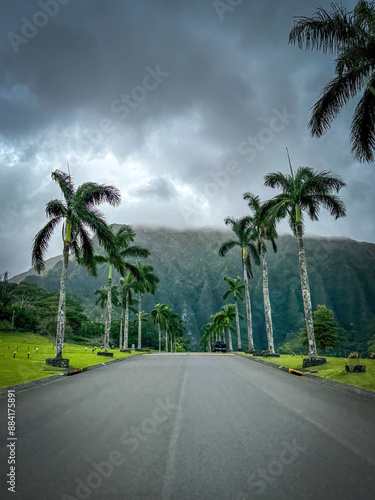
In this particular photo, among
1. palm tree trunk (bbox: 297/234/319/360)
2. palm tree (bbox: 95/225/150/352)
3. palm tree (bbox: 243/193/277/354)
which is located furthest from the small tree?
palm tree trunk (bbox: 297/234/319/360)

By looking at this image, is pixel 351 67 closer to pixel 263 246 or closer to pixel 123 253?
pixel 263 246

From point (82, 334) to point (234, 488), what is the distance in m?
91.0

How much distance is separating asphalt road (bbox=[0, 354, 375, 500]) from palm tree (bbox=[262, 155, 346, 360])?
44.9 feet

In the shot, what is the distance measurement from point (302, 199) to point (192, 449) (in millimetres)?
18875

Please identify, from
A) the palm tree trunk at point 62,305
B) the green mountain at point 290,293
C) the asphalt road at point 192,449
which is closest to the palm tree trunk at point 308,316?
the asphalt road at point 192,449

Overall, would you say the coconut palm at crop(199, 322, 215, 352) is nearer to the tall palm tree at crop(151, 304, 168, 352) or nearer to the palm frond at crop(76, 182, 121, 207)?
the tall palm tree at crop(151, 304, 168, 352)

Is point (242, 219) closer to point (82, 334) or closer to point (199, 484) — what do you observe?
point (199, 484)

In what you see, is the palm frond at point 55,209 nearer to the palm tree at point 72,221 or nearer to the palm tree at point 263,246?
the palm tree at point 72,221

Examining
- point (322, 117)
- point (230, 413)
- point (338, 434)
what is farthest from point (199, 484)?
point (322, 117)

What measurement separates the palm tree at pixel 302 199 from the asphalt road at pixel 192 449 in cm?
1368

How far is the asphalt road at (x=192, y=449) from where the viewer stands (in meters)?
2.79

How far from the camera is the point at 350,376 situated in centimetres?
1052

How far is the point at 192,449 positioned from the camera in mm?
3760

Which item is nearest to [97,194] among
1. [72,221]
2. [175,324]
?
[72,221]
